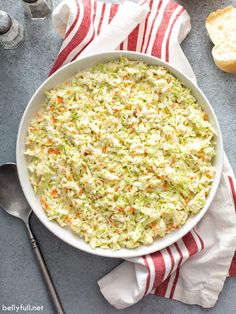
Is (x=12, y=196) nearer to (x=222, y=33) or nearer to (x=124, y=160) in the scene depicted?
(x=124, y=160)

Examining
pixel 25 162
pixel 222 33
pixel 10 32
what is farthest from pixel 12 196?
pixel 222 33

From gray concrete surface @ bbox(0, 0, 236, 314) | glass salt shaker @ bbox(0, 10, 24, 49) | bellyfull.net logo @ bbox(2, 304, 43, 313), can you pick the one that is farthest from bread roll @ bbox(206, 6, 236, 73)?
bellyfull.net logo @ bbox(2, 304, 43, 313)

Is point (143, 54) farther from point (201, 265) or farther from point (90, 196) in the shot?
point (201, 265)

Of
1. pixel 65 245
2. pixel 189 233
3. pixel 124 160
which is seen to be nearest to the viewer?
pixel 124 160

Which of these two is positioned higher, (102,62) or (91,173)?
(102,62)

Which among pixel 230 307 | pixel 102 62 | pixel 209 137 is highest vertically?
pixel 102 62

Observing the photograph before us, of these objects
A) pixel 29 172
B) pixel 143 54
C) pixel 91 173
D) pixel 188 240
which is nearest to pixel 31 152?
pixel 29 172

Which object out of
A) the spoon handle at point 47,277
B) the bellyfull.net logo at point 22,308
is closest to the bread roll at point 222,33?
the spoon handle at point 47,277
